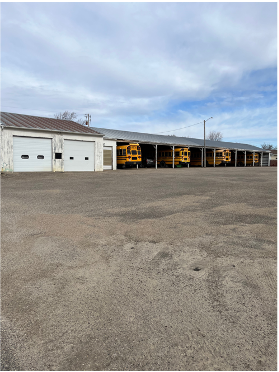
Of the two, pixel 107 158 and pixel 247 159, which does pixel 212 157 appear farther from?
pixel 107 158

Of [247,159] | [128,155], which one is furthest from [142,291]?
[247,159]

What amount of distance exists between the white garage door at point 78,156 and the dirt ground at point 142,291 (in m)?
17.3

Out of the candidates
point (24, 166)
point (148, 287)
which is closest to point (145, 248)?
point (148, 287)

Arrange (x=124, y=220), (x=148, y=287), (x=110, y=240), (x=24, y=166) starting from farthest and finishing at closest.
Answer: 1. (x=24, y=166)
2. (x=124, y=220)
3. (x=110, y=240)
4. (x=148, y=287)

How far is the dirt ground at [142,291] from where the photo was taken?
1.42m

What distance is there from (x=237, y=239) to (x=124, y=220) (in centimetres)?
280

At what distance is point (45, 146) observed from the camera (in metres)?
22.4

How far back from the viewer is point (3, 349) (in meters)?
2.53

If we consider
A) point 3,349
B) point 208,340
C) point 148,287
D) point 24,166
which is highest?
point 24,166

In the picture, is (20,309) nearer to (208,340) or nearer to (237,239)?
(208,340)

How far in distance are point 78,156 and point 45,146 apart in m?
3.07

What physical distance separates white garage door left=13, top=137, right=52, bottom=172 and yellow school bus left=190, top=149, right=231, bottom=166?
986 inches

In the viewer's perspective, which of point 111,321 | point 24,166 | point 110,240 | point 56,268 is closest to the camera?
point 111,321

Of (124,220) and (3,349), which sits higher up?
(124,220)
